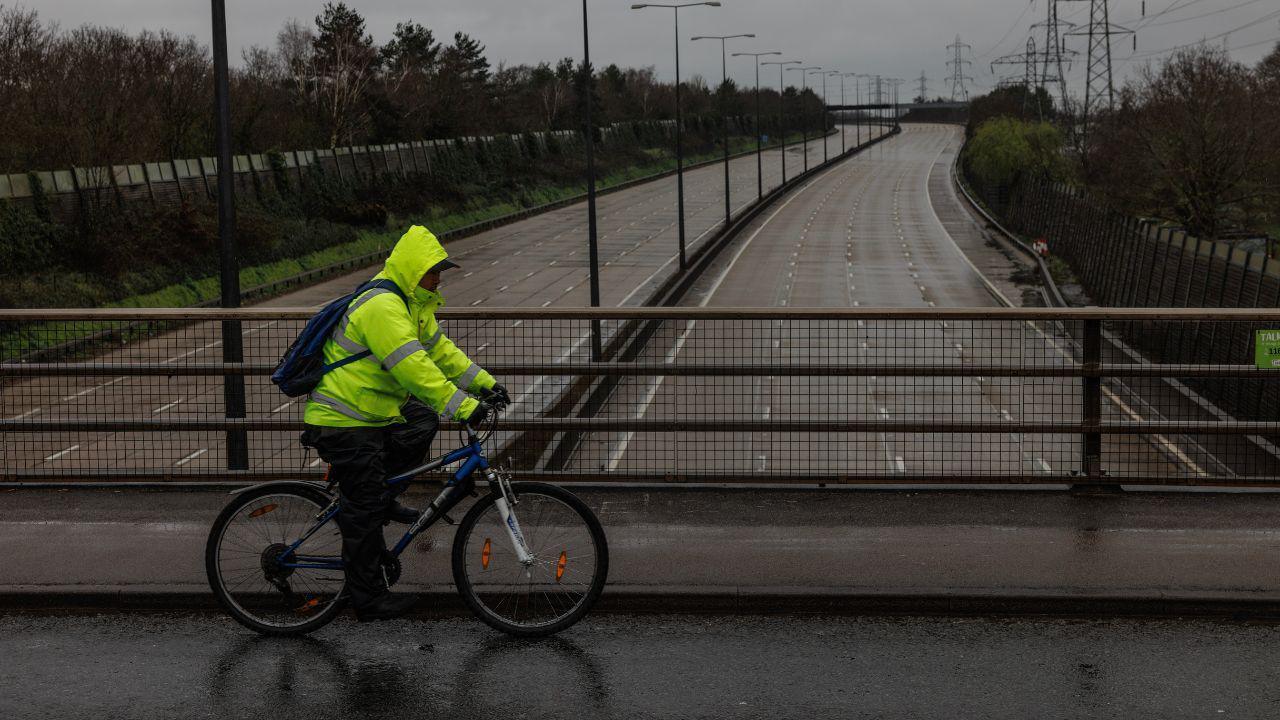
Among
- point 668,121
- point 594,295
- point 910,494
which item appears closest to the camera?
point 910,494

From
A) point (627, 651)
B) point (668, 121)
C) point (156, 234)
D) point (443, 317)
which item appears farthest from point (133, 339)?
point (668, 121)

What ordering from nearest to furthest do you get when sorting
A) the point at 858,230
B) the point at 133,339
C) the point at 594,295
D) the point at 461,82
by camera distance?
1. the point at 133,339
2. the point at 594,295
3. the point at 858,230
4. the point at 461,82

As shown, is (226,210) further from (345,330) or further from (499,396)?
(499,396)

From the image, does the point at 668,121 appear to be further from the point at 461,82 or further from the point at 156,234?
the point at 156,234

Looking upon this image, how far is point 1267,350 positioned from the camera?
29.3 ft

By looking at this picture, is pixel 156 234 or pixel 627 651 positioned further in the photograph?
pixel 156 234

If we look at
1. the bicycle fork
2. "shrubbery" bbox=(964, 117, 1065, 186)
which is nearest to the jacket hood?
the bicycle fork

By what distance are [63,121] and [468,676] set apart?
51.2 metres

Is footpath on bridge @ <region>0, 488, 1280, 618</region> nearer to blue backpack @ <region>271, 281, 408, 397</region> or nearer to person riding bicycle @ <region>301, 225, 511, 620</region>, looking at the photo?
person riding bicycle @ <region>301, 225, 511, 620</region>

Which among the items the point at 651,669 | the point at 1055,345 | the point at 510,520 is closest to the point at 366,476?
the point at 510,520

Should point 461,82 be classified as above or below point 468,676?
above

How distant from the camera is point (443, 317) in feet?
29.7

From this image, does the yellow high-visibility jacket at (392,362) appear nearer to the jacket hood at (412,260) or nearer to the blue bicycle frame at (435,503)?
the jacket hood at (412,260)

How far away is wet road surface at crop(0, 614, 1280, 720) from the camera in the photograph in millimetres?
5773
